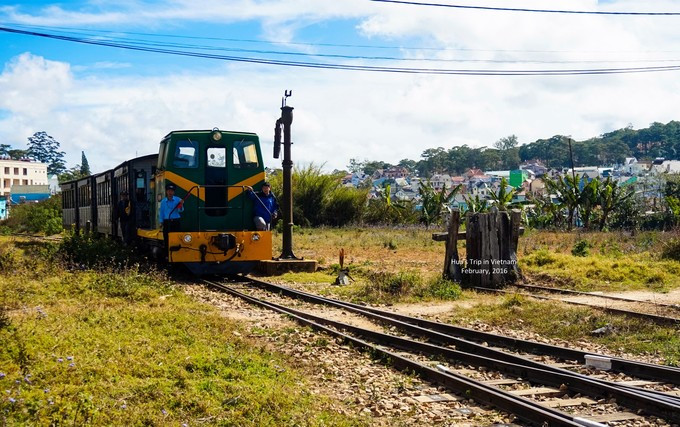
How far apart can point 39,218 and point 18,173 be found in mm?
72981

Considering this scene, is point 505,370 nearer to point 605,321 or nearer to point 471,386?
point 471,386

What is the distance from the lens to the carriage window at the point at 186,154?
1443cm

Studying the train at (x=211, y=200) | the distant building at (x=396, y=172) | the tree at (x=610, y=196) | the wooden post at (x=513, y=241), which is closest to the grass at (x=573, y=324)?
the wooden post at (x=513, y=241)

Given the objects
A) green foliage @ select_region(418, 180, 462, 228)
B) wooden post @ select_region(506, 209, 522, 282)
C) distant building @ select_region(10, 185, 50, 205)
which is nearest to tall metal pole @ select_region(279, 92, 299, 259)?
wooden post @ select_region(506, 209, 522, 282)

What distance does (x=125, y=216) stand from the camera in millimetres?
16828

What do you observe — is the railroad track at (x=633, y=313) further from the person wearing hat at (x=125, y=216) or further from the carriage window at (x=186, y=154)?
the person wearing hat at (x=125, y=216)

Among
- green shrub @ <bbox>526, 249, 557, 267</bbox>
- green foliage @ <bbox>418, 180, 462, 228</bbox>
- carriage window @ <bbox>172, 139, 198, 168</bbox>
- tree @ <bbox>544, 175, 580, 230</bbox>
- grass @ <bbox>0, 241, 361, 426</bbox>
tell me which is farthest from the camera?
green foliage @ <bbox>418, 180, 462, 228</bbox>

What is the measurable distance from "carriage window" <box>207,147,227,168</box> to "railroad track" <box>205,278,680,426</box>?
571 centimetres

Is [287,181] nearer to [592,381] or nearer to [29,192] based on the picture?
[592,381]

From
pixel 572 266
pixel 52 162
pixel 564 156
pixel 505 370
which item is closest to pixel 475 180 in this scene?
pixel 564 156

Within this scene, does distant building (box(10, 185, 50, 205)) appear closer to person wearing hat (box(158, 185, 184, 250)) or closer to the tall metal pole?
the tall metal pole

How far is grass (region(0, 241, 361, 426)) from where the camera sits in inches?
204

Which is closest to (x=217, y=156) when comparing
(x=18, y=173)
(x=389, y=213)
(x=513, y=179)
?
(x=389, y=213)

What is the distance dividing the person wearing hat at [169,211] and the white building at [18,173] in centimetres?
9529
